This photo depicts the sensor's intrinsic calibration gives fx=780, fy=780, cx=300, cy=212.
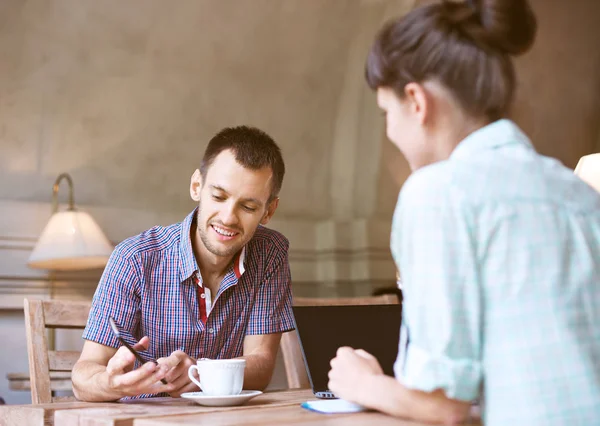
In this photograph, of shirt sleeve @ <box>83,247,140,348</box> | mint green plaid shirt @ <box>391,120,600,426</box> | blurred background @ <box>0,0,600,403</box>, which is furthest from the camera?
blurred background @ <box>0,0,600,403</box>

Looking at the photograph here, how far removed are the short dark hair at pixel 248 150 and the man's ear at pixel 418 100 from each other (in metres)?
1.02

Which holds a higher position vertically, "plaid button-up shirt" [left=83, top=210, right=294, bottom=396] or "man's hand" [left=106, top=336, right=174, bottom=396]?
"plaid button-up shirt" [left=83, top=210, right=294, bottom=396]

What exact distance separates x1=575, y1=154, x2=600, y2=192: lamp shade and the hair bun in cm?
150

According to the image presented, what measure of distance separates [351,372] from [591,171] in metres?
1.60

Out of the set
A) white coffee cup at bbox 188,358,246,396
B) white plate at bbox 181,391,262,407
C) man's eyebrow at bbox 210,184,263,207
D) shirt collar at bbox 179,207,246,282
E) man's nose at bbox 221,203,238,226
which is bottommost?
white plate at bbox 181,391,262,407

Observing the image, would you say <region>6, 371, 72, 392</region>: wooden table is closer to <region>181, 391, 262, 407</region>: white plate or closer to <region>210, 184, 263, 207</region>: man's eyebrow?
<region>210, 184, 263, 207</region>: man's eyebrow

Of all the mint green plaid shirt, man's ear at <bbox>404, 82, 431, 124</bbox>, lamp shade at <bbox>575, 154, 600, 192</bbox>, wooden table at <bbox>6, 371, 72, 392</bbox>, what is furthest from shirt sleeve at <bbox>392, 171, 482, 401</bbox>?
wooden table at <bbox>6, 371, 72, 392</bbox>

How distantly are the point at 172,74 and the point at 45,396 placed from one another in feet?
8.24

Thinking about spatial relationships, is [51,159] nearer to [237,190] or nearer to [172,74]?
[172,74]

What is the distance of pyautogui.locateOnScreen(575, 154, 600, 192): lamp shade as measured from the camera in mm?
2445

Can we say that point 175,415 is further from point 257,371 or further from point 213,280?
point 213,280

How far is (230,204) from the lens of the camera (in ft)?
6.65

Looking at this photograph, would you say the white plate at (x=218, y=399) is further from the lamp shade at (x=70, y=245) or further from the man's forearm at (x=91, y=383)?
the lamp shade at (x=70, y=245)

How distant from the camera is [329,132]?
4691mm
